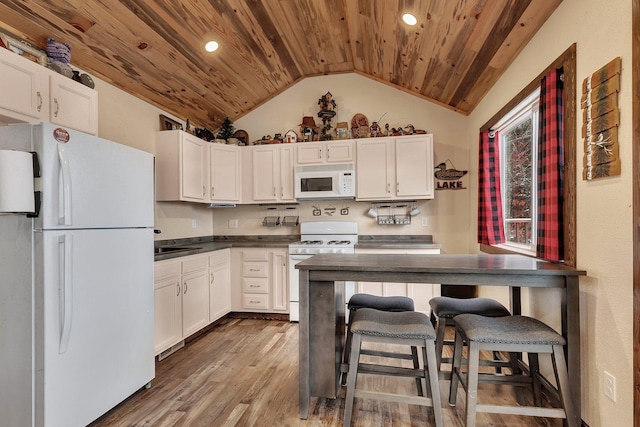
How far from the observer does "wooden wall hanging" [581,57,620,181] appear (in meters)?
1.39

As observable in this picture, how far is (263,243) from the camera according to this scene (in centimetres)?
368

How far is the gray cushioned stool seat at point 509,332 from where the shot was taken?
58.4 inches

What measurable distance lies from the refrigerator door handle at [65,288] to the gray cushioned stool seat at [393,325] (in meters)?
1.44

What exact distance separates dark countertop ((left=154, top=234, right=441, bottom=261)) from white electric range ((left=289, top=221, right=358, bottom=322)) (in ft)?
0.40

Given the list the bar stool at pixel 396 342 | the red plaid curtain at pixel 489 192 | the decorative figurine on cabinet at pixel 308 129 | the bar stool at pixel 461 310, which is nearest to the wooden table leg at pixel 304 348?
the bar stool at pixel 396 342

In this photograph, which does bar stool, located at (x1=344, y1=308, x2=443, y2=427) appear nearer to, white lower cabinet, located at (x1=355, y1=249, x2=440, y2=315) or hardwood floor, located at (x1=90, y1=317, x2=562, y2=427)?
hardwood floor, located at (x1=90, y1=317, x2=562, y2=427)

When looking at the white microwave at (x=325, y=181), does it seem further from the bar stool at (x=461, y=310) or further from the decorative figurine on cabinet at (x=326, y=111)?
the bar stool at (x=461, y=310)

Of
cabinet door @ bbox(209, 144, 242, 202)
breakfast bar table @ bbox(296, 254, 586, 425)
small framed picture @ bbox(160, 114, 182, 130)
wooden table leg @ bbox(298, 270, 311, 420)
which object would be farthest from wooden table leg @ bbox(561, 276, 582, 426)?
small framed picture @ bbox(160, 114, 182, 130)

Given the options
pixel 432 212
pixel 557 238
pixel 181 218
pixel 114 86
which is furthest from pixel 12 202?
pixel 432 212

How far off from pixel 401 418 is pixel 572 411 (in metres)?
0.83

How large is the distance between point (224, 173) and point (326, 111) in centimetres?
149

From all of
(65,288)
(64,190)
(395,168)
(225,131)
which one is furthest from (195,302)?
(395,168)

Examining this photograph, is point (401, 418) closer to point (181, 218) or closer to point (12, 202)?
point (12, 202)

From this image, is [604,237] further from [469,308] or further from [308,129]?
[308,129]
